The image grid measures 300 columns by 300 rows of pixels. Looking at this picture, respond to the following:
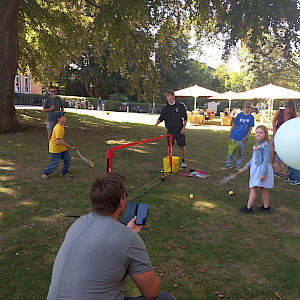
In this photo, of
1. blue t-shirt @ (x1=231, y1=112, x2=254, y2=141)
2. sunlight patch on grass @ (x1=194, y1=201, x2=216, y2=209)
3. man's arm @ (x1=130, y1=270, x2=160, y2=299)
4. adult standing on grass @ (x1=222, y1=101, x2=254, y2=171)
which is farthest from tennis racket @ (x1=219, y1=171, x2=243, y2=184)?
man's arm @ (x1=130, y1=270, x2=160, y2=299)

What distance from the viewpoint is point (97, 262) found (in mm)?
1818

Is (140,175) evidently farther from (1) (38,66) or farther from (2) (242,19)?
(1) (38,66)

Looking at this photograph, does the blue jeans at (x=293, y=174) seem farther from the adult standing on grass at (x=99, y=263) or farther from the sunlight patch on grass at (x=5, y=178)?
the sunlight patch on grass at (x=5, y=178)

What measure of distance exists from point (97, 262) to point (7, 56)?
530 inches

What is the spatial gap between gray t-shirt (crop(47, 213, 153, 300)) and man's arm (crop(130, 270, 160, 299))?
35 mm

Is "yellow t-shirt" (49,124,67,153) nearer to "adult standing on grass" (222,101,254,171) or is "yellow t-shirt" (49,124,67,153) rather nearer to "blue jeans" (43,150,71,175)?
"blue jeans" (43,150,71,175)

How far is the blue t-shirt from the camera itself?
8.73 m

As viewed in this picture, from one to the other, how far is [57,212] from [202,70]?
2233 inches

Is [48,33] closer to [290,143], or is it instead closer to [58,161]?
[58,161]

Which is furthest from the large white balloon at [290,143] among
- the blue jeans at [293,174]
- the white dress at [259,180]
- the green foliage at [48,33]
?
the green foliage at [48,33]

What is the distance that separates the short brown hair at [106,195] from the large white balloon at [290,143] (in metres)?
2.87

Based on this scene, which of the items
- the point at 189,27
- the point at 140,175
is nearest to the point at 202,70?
the point at 189,27

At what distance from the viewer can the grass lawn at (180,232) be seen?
3.50 meters

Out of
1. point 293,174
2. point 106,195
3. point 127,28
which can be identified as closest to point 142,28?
point 127,28
